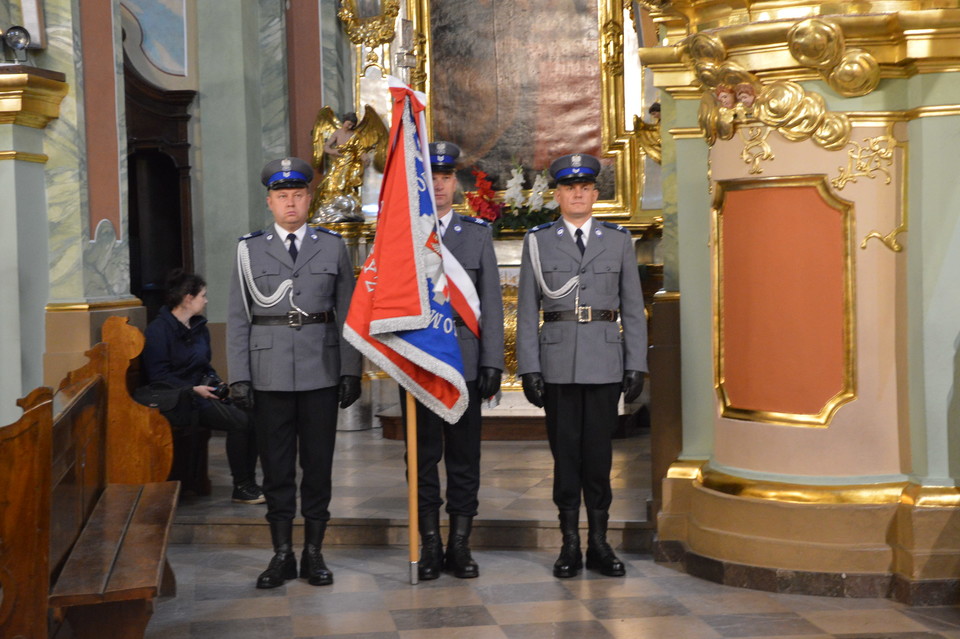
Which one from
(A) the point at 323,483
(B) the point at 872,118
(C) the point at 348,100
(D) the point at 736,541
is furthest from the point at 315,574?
(C) the point at 348,100

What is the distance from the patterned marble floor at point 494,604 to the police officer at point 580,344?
0.95 feet

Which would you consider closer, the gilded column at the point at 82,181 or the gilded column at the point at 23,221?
the gilded column at the point at 23,221

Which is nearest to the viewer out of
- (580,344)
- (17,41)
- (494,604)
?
(494,604)

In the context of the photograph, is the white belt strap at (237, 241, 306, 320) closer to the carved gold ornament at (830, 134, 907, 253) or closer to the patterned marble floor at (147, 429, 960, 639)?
the patterned marble floor at (147, 429, 960, 639)

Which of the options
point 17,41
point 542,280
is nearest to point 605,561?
point 542,280

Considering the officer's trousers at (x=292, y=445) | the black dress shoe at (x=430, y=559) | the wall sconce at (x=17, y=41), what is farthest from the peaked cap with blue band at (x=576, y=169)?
the wall sconce at (x=17, y=41)

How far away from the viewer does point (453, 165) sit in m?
5.08

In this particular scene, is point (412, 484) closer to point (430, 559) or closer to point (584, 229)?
point (430, 559)

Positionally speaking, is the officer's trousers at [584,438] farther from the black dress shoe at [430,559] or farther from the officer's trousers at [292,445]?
the officer's trousers at [292,445]

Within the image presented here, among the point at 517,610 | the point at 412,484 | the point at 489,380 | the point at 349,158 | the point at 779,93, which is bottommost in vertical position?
the point at 517,610

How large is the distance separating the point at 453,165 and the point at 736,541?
1.80 metres

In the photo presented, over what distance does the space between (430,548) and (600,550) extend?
0.66 m

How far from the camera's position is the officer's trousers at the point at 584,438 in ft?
16.3

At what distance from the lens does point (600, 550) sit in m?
5.00
